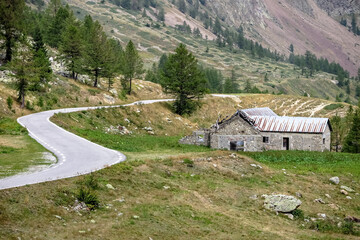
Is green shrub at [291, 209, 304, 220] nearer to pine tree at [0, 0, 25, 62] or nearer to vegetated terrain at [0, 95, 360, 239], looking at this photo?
vegetated terrain at [0, 95, 360, 239]

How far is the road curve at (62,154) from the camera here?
21.2 metres

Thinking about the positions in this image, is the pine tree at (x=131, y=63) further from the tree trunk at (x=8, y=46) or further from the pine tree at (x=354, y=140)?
the pine tree at (x=354, y=140)

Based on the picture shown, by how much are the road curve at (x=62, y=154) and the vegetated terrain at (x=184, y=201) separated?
1203 millimetres

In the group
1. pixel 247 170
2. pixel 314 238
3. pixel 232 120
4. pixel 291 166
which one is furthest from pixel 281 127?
pixel 314 238

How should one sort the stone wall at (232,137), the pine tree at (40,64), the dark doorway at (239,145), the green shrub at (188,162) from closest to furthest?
1. the green shrub at (188,162)
2. the stone wall at (232,137)
3. the dark doorway at (239,145)
4. the pine tree at (40,64)

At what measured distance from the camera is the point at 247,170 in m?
32.4

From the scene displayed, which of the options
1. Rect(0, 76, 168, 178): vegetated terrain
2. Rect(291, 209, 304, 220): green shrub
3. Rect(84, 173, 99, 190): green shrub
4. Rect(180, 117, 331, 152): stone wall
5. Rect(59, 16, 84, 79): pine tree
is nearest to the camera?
Rect(84, 173, 99, 190): green shrub

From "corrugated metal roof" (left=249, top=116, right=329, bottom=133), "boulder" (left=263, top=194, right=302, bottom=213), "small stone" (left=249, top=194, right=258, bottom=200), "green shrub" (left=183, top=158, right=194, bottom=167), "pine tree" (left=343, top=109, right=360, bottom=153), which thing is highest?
"corrugated metal roof" (left=249, top=116, right=329, bottom=133)

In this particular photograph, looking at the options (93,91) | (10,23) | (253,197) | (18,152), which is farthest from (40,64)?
(253,197)

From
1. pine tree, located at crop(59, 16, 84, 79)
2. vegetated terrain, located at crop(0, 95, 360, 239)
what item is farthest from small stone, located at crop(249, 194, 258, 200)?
pine tree, located at crop(59, 16, 84, 79)

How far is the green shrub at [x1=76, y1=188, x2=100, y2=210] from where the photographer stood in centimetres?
1905

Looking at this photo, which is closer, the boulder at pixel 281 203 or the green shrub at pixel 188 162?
the boulder at pixel 281 203

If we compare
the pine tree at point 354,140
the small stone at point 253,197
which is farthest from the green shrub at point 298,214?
the pine tree at point 354,140

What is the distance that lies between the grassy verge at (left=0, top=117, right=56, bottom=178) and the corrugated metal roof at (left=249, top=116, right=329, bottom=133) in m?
28.0
